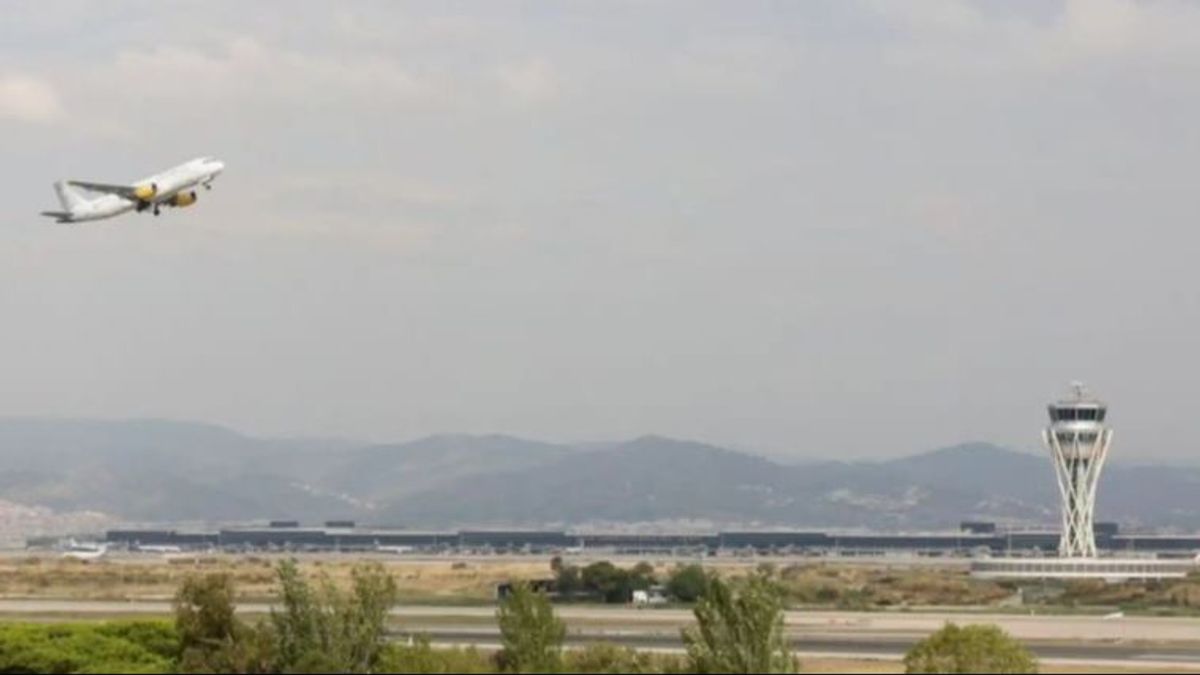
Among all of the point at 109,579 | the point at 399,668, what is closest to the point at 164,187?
the point at 399,668

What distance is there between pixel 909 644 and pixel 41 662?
37752mm

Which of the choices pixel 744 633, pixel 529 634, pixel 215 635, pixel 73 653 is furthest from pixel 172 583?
pixel 744 633

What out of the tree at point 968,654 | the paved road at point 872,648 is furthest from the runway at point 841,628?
the tree at point 968,654

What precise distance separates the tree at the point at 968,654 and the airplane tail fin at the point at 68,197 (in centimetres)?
6298

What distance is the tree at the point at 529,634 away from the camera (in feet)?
221

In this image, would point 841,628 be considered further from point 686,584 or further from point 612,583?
point 612,583

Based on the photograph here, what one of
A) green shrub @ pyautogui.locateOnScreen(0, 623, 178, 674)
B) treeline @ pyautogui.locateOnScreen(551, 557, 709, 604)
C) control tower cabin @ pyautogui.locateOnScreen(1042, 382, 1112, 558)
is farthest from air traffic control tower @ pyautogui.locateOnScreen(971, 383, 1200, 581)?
green shrub @ pyautogui.locateOnScreen(0, 623, 178, 674)

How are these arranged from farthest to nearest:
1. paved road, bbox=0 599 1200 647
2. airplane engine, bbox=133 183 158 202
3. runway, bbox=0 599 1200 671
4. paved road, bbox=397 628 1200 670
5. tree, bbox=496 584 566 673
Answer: airplane engine, bbox=133 183 158 202
paved road, bbox=0 599 1200 647
runway, bbox=0 599 1200 671
paved road, bbox=397 628 1200 670
tree, bbox=496 584 566 673

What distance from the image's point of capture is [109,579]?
17925 centimetres

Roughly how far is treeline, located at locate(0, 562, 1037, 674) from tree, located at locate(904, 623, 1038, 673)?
4 centimetres

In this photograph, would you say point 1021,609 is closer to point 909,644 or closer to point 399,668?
point 909,644

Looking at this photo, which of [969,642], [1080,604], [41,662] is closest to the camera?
[969,642]

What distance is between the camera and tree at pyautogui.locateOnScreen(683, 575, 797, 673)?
63188mm

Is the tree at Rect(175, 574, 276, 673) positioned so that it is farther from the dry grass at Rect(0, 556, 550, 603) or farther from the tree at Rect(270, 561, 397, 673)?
the dry grass at Rect(0, 556, 550, 603)
